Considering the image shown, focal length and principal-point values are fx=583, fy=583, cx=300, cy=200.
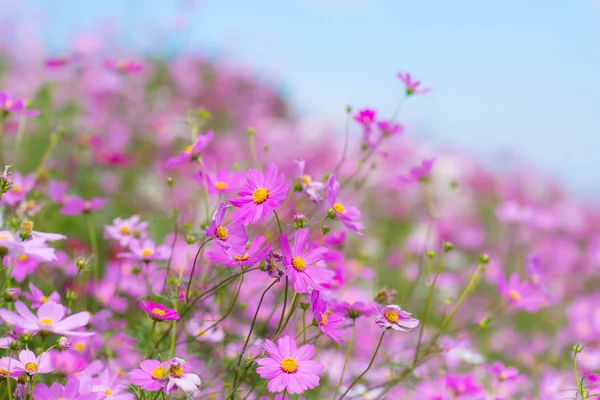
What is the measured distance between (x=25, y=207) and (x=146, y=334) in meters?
0.37

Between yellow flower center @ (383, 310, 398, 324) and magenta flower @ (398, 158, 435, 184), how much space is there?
0.54 m

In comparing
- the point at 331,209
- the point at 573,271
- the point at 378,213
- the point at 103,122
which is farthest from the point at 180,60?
the point at 331,209

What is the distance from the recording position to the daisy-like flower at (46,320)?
0.80 metres

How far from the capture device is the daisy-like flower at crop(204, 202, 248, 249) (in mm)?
853

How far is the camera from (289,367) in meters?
0.82

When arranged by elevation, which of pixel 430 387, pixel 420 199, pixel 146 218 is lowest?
pixel 420 199

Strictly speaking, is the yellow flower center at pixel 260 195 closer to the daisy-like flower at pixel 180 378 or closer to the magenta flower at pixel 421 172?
the daisy-like flower at pixel 180 378

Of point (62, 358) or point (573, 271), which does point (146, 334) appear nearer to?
point (62, 358)

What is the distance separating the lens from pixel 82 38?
4.47 meters

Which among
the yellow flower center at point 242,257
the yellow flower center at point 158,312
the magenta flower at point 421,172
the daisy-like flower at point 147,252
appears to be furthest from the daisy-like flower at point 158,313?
the magenta flower at point 421,172

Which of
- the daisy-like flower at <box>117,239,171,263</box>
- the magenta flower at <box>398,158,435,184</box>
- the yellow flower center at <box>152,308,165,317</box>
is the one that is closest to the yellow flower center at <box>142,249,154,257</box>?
the daisy-like flower at <box>117,239,171,263</box>

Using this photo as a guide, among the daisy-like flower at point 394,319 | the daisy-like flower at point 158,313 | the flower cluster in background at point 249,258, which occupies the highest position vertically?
the daisy-like flower at point 394,319

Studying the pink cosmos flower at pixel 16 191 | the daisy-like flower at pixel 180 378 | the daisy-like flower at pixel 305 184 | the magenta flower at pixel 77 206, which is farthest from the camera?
the magenta flower at pixel 77 206

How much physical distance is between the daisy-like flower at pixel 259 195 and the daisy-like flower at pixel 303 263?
6cm
